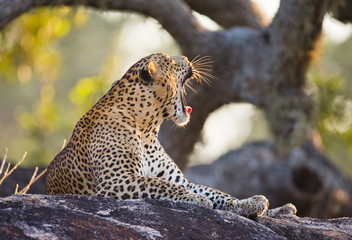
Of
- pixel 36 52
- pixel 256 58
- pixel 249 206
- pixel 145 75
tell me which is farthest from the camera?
pixel 36 52

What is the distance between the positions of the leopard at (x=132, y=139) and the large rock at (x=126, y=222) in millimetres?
417

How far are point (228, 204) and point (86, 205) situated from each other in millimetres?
1323

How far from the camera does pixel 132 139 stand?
5.81m

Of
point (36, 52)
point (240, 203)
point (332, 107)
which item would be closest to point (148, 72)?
point (240, 203)

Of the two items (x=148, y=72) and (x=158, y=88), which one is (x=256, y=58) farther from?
(x=148, y=72)

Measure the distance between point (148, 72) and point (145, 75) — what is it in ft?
0.19

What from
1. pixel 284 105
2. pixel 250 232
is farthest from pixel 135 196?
pixel 284 105

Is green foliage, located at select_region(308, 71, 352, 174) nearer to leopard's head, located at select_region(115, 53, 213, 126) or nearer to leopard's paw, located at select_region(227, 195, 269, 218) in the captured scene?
leopard's head, located at select_region(115, 53, 213, 126)

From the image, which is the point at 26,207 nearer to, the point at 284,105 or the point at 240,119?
the point at 284,105

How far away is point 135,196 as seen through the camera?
17.0 ft

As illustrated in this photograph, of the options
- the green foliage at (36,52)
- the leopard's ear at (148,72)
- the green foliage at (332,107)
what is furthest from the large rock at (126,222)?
the green foliage at (332,107)

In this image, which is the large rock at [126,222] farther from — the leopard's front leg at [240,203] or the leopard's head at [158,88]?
the leopard's head at [158,88]

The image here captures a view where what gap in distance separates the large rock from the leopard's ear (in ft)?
4.46

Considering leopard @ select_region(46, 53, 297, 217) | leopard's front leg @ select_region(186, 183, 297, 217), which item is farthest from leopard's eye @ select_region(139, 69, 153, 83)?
leopard's front leg @ select_region(186, 183, 297, 217)
